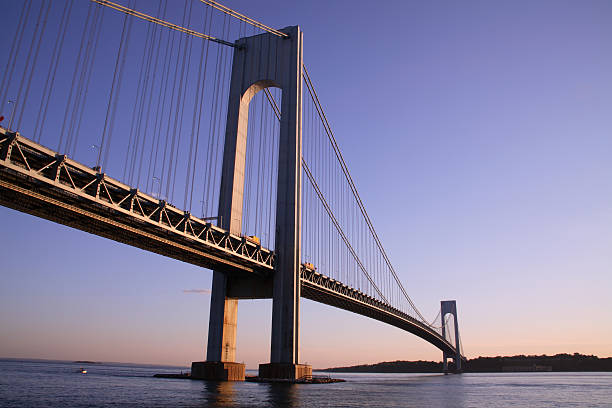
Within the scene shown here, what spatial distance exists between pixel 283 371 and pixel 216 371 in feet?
17.1

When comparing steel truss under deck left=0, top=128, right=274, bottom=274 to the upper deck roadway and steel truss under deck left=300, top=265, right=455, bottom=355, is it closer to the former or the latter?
the upper deck roadway

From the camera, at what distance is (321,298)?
52.4 meters

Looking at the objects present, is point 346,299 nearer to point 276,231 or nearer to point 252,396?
point 276,231

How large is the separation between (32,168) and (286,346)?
74.1 feet

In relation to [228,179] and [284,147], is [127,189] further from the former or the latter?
[284,147]

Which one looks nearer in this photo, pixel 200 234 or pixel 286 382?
pixel 200 234

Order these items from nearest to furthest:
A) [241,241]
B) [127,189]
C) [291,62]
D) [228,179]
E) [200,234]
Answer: [127,189] → [200,234] → [241,241] → [228,179] → [291,62]

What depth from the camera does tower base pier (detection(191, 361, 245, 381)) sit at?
1500 inches

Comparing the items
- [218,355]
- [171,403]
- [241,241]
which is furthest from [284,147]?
[171,403]

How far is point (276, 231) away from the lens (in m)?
40.1

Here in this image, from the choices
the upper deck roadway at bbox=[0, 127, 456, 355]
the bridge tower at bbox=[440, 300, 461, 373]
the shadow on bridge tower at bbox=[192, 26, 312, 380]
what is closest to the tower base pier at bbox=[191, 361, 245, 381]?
the shadow on bridge tower at bbox=[192, 26, 312, 380]

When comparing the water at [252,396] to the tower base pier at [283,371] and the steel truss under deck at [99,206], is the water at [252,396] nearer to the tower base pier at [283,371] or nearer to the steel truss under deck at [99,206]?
the tower base pier at [283,371]

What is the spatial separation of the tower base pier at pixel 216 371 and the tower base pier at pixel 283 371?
225 centimetres

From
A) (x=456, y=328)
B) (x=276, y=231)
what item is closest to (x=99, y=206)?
(x=276, y=231)
